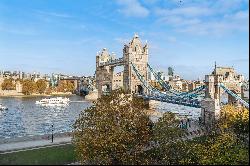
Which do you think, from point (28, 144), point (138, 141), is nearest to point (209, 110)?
point (138, 141)

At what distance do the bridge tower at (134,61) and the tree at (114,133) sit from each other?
6456 centimetres

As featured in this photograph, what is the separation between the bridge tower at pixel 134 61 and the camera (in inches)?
3713

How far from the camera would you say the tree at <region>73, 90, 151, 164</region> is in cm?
2525

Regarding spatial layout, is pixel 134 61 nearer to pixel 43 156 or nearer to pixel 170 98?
pixel 170 98


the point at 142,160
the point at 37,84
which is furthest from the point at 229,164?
the point at 37,84

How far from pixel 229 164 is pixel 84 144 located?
855cm

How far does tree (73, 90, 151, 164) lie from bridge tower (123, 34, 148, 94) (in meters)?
64.6

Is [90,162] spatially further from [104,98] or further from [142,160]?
[104,98]

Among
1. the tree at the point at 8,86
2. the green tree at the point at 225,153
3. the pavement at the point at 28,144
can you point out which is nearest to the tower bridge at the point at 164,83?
the pavement at the point at 28,144

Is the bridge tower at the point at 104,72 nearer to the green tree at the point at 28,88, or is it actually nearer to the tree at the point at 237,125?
the green tree at the point at 28,88

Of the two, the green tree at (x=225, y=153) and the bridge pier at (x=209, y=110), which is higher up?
the bridge pier at (x=209, y=110)

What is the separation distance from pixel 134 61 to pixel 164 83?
491 inches

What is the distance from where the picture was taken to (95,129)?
1062 inches

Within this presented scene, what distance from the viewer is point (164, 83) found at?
278 ft
